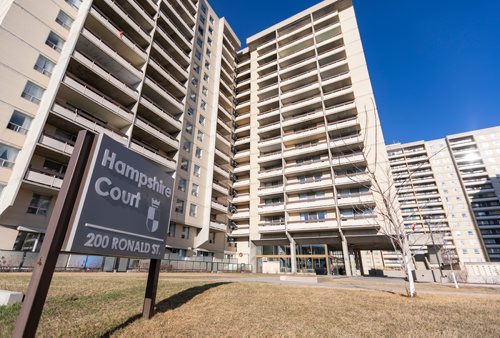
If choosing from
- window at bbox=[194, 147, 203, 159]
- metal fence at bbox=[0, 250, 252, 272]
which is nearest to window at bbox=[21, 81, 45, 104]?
metal fence at bbox=[0, 250, 252, 272]

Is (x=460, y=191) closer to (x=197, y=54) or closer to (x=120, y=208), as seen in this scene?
(x=197, y=54)

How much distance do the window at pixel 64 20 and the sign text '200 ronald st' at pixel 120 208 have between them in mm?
27610

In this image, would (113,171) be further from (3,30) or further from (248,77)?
(248,77)

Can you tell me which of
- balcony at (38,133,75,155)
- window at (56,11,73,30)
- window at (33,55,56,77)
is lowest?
balcony at (38,133,75,155)

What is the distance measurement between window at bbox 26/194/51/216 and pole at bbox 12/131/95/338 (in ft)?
70.0

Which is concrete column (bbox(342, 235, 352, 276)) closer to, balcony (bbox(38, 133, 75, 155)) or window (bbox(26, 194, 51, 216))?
balcony (bbox(38, 133, 75, 155))

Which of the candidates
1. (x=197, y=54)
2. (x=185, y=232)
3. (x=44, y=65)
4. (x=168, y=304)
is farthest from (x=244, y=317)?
(x=197, y=54)

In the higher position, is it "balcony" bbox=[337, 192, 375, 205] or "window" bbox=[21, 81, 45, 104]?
"window" bbox=[21, 81, 45, 104]

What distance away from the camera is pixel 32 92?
20.4 m

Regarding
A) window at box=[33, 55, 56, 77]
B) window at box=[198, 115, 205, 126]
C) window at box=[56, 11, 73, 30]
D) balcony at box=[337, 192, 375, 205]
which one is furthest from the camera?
window at box=[198, 115, 205, 126]

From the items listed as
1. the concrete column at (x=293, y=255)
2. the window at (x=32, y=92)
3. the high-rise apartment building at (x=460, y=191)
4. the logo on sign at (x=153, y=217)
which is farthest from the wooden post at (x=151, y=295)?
the high-rise apartment building at (x=460, y=191)

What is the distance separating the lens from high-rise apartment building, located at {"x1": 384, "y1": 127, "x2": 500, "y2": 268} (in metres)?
72.1

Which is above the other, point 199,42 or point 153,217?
point 199,42

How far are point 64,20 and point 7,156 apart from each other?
48.3 ft
